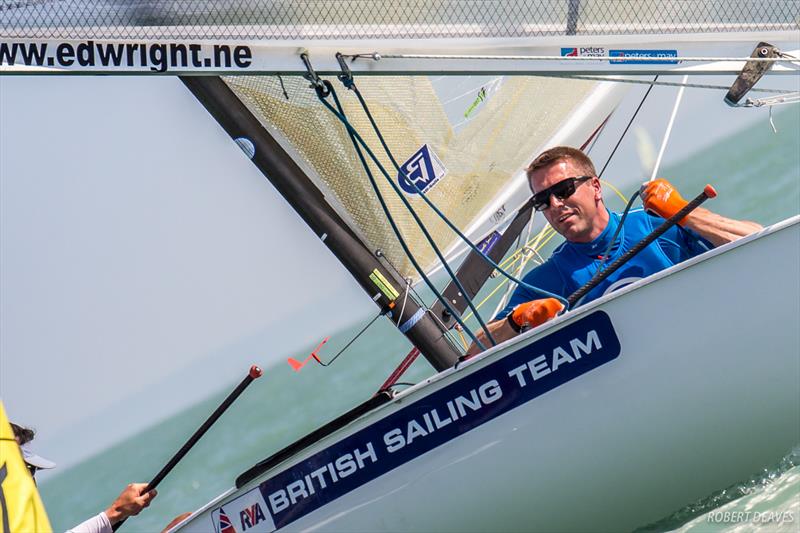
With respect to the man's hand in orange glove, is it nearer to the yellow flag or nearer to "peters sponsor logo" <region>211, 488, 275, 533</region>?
"peters sponsor logo" <region>211, 488, 275, 533</region>

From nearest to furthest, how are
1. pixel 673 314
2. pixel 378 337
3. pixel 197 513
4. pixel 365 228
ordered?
pixel 673 314 < pixel 197 513 < pixel 365 228 < pixel 378 337

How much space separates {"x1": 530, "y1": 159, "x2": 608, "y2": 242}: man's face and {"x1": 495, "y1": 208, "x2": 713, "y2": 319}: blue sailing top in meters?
0.03

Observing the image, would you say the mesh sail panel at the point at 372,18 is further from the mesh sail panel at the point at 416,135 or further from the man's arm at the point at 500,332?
the man's arm at the point at 500,332

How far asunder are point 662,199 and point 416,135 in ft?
2.95

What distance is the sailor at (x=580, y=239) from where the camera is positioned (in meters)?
2.43

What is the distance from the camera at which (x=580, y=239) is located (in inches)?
103

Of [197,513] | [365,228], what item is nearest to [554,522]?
[197,513]

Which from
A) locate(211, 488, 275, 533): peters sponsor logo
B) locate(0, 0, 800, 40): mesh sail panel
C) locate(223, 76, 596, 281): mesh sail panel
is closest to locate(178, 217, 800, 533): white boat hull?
locate(211, 488, 275, 533): peters sponsor logo

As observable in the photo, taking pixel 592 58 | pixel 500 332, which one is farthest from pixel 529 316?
pixel 592 58

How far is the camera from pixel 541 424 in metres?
2.14

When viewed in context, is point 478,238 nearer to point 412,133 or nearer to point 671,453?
point 412,133

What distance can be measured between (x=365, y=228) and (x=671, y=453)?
1.13 meters

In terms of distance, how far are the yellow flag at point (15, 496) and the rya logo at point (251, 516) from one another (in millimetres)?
719

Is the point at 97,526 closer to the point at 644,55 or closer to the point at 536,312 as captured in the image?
the point at 536,312
